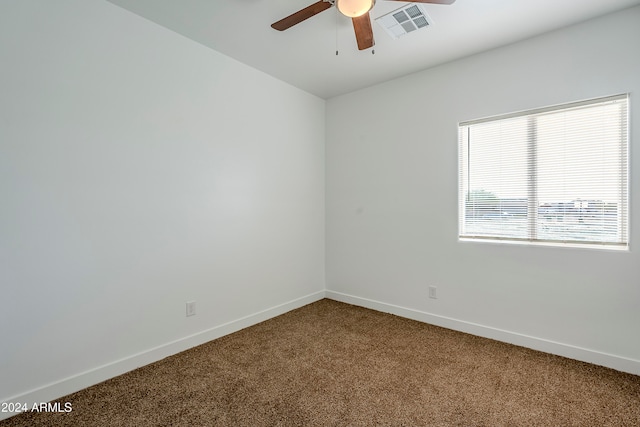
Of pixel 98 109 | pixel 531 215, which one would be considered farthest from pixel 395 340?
pixel 98 109

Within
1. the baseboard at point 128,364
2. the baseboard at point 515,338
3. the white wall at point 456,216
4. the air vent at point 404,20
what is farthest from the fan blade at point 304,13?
the baseboard at point 515,338

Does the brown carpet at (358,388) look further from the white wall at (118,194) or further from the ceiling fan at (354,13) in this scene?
the ceiling fan at (354,13)

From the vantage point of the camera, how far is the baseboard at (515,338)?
2225 mm

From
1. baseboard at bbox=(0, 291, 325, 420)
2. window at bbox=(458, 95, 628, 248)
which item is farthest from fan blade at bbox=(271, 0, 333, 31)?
baseboard at bbox=(0, 291, 325, 420)

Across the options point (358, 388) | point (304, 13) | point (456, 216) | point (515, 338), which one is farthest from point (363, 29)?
point (515, 338)

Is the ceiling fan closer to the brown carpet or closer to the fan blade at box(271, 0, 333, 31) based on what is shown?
the fan blade at box(271, 0, 333, 31)

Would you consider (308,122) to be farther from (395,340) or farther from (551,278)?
(551,278)

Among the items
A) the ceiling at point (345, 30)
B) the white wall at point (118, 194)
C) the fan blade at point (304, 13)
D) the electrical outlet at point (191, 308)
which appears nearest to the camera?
the fan blade at point (304, 13)

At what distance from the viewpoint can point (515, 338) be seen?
2.65 meters

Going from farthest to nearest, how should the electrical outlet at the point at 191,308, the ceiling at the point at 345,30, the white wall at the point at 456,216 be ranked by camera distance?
1. the electrical outlet at the point at 191,308
2. the white wall at the point at 456,216
3. the ceiling at the point at 345,30

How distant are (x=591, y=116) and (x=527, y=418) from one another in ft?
7.48

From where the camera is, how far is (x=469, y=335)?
2.86 meters

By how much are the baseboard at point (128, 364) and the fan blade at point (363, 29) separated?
267 cm

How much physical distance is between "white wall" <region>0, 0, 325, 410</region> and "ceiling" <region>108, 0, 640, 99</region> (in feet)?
0.72
